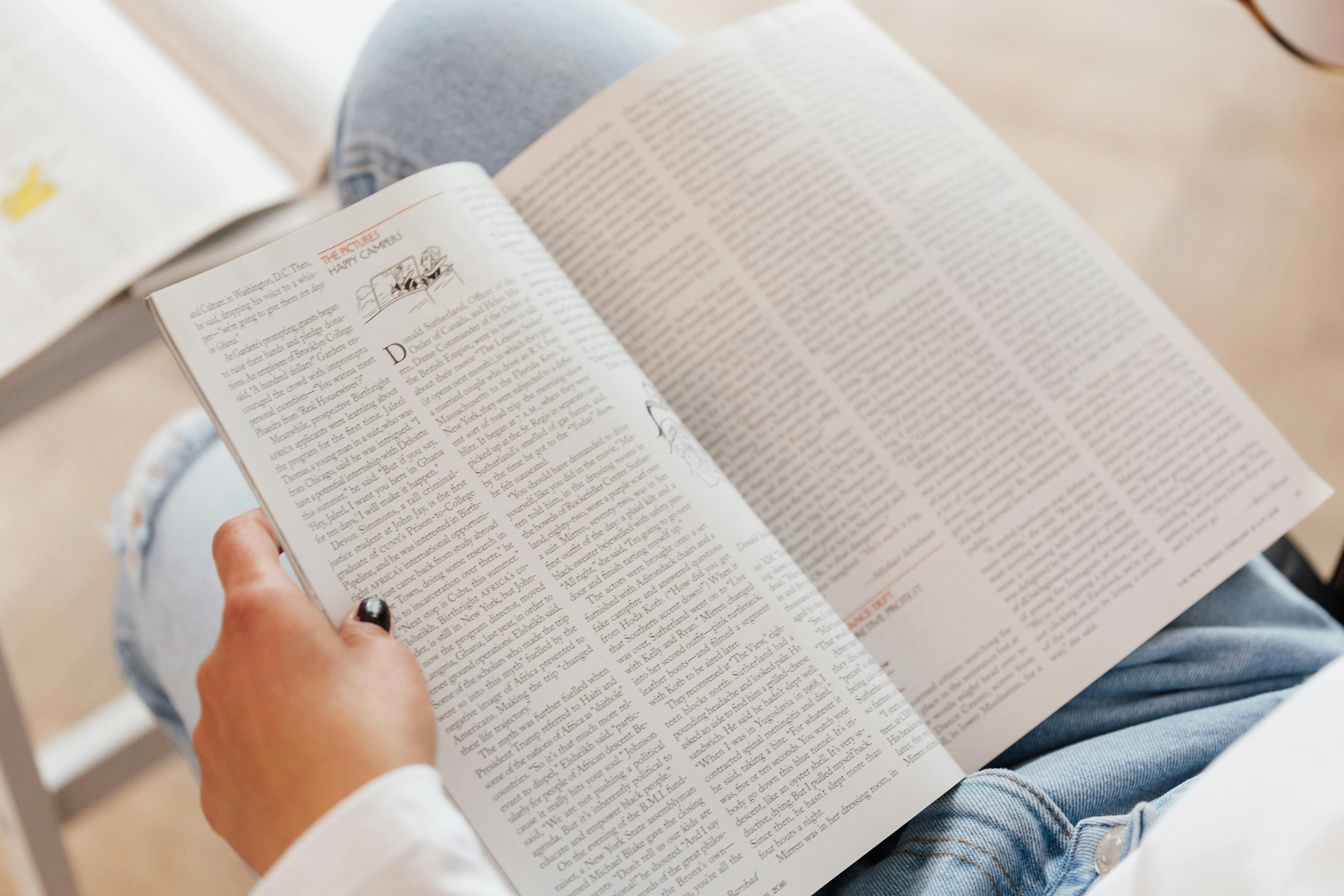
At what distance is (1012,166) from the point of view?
48 centimetres

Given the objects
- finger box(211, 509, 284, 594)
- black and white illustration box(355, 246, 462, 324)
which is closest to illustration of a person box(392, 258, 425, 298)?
black and white illustration box(355, 246, 462, 324)

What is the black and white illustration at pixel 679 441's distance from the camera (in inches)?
14.7

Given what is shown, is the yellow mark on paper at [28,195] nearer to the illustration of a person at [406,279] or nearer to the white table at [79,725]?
the white table at [79,725]

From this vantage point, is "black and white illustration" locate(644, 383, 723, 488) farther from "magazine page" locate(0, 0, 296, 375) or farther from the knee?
"magazine page" locate(0, 0, 296, 375)

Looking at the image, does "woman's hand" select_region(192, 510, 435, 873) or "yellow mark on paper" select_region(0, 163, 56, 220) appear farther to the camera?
"yellow mark on paper" select_region(0, 163, 56, 220)

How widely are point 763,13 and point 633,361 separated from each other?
214 millimetres

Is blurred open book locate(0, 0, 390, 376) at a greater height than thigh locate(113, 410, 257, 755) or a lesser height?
greater

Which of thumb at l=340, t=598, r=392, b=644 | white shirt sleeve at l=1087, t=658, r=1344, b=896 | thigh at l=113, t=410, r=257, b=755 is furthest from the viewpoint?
thigh at l=113, t=410, r=257, b=755

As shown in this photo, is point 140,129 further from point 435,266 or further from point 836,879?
point 836,879

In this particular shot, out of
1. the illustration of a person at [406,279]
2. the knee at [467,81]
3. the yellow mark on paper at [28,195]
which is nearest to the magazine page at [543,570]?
the illustration of a person at [406,279]

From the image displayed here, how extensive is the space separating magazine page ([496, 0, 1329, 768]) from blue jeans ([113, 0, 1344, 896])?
0.03 metres

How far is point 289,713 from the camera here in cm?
28

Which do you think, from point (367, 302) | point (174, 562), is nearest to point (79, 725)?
point (174, 562)

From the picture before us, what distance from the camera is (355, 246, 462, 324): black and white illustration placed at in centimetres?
36
